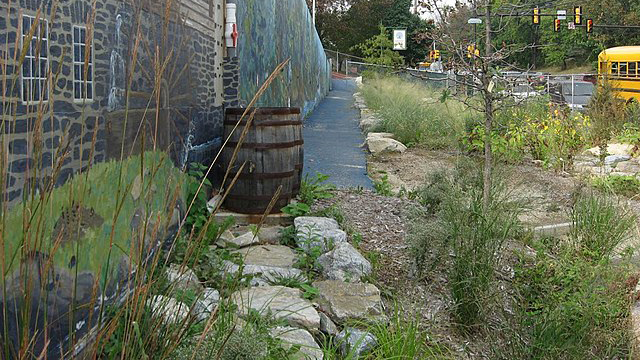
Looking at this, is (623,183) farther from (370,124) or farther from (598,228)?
(370,124)

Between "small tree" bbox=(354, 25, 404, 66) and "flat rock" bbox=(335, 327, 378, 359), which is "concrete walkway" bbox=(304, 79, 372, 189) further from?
"small tree" bbox=(354, 25, 404, 66)

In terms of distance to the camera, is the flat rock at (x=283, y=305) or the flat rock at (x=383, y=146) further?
the flat rock at (x=383, y=146)

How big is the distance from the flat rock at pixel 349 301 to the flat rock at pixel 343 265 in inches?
4.1

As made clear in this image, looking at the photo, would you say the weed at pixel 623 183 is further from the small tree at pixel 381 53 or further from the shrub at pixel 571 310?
the small tree at pixel 381 53

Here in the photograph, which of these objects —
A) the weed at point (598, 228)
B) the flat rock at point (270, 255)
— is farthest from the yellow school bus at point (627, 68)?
the flat rock at point (270, 255)

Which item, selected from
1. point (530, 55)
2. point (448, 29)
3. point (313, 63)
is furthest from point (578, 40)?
point (448, 29)

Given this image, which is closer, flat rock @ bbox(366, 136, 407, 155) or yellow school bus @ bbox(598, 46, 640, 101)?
flat rock @ bbox(366, 136, 407, 155)

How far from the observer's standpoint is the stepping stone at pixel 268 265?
3689 mm

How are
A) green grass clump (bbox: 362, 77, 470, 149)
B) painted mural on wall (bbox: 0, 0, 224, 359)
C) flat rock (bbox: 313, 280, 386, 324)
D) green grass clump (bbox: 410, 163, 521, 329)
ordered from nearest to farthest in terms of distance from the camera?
painted mural on wall (bbox: 0, 0, 224, 359)
flat rock (bbox: 313, 280, 386, 324)
green grass clump (bbox: 410, 163, 521, 329)
green grass clump (bbox: 362, 77, 470, 149)

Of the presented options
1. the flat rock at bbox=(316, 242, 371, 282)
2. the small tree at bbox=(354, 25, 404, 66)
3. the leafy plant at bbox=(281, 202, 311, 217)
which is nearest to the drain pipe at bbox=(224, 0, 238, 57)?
the leafy plant at bbox=(281, 202, 311, 217)

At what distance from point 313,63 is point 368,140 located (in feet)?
25.8

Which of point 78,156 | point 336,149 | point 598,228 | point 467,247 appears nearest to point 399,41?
point 336,149

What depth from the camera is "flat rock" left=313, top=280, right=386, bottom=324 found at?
10.9ft

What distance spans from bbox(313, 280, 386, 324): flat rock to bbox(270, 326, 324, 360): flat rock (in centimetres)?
36
